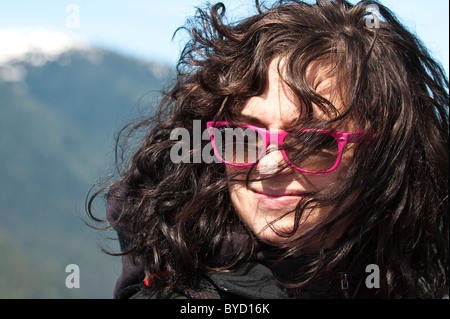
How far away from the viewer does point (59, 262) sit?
446cm

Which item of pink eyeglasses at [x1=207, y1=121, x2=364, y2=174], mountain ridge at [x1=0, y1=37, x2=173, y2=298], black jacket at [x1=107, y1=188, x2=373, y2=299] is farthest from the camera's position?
mountain ridge at [x1=0, y1=37, x2=173, y2=298]

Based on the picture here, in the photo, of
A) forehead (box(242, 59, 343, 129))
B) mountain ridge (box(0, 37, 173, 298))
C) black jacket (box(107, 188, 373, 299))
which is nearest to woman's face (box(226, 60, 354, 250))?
forehead (box(242, 59, 343, 129))

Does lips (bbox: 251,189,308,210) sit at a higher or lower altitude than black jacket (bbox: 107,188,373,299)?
higher

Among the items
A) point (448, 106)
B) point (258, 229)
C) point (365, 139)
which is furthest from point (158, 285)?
point (448, 106)

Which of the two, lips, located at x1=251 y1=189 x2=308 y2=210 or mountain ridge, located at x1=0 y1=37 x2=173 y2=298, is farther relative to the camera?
mountain ridge, located at x1=0 y1=37 x2=173 y2=298

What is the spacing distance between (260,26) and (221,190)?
1.95 ft

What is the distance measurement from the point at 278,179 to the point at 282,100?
243 mm

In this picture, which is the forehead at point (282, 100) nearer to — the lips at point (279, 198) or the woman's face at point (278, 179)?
the woman's face at point (278, 179)

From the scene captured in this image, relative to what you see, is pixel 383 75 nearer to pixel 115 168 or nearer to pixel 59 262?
pixel 115 168

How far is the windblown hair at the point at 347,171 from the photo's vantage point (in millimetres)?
1527

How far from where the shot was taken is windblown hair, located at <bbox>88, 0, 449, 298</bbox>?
1527 millimetres

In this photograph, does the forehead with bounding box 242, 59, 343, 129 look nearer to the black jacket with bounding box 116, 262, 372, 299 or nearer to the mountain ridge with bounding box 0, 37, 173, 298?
the black jacket with bounding box 116, 262, 372, 299

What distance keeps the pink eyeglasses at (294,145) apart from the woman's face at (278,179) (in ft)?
0.09

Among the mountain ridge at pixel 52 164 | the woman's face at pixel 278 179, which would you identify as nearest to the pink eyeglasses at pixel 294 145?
the woman's face at pixel 278 179
